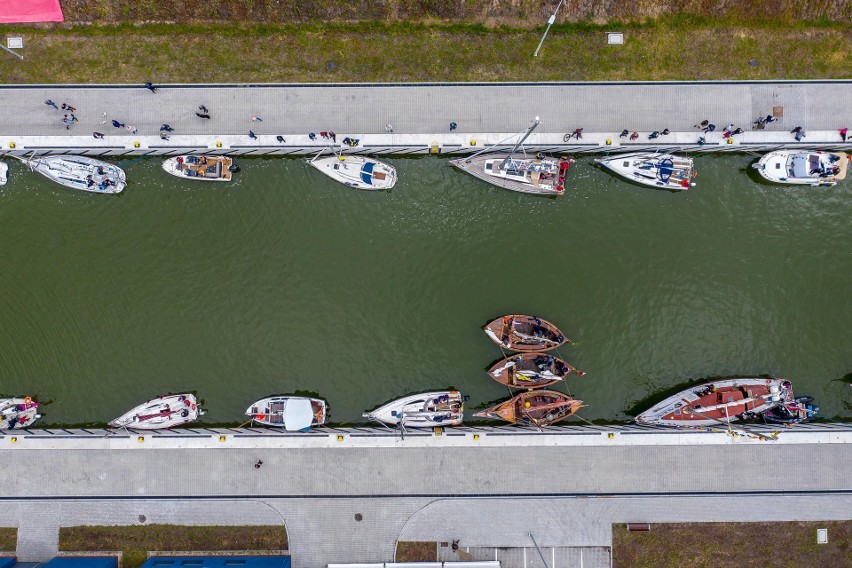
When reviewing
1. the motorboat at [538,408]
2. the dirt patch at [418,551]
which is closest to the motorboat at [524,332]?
the motorboat at [538,408]

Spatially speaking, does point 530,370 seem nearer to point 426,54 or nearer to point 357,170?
point 357,170

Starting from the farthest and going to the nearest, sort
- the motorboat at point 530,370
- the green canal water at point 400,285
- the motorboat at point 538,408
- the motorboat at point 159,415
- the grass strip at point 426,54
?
the green canal water at point 400,285, the grass strip at point 426,54, the motorboat at point 530,370, the motorboat at point 159,415, the motorboat at point 538,408

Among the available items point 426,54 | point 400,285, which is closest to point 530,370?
point 400,285

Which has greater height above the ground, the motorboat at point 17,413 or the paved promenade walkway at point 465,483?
the motorboat at point 17,413

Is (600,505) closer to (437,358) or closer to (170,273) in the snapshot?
(437,358)

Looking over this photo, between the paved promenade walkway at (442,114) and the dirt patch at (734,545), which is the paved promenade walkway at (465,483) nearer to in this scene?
the dirt patch at (734,545)

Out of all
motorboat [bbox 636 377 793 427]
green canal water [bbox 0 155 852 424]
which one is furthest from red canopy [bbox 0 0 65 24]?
motorboat [bbox 636 377 793 427]

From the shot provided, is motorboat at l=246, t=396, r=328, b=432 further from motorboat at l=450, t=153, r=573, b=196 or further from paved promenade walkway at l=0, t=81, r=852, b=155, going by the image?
motorboat at l=450, t=153, r=573, b=196
